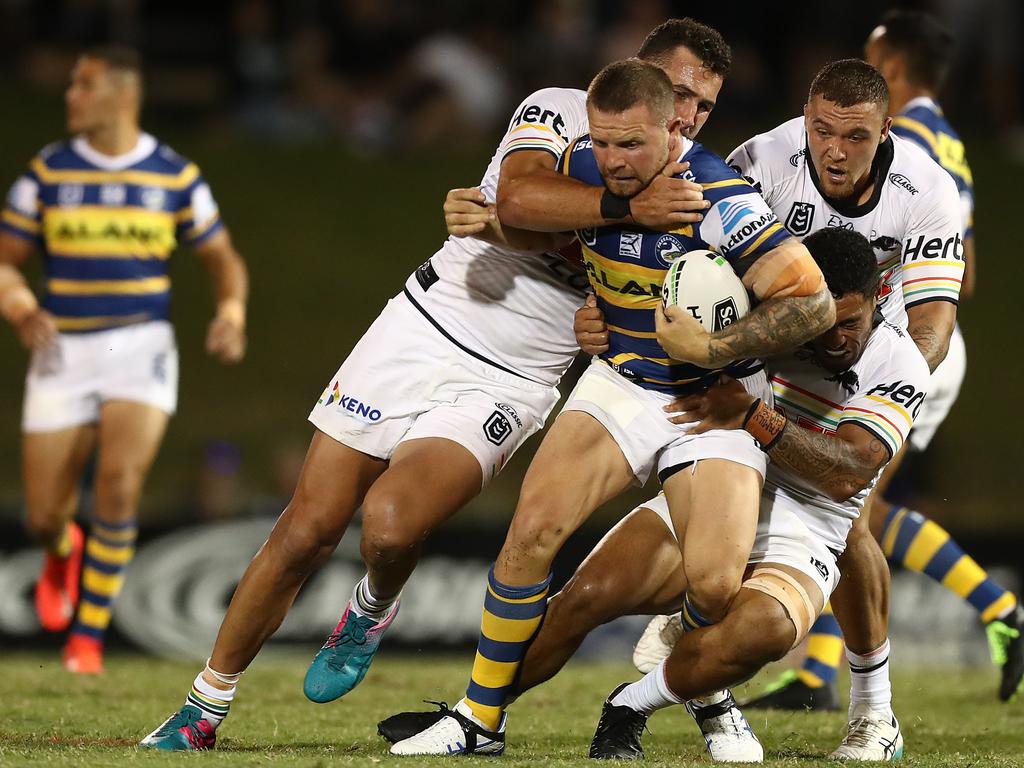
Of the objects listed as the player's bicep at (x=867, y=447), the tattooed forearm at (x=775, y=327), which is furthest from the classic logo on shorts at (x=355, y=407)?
the player's bicep at (x=867, y=447)

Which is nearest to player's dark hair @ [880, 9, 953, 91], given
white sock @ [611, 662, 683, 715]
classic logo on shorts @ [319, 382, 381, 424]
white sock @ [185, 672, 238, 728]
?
classic logo on shorts @ [319, 382, 381, 424]

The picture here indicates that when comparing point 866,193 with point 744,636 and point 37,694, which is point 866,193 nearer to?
point 744,636

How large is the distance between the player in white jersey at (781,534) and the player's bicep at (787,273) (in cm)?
28

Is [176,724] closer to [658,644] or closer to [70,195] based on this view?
[658,644]

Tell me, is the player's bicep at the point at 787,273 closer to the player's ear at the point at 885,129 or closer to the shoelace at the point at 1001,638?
the player's ear at the point at 885,129

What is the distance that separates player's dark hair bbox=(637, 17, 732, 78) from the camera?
5551 mm

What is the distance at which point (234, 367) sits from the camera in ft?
43.7

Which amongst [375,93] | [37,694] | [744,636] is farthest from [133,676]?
[375,93]

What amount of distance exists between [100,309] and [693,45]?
3935mm

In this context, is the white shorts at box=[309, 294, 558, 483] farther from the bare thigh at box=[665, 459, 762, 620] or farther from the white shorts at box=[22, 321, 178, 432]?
the white shorts at box=[22, 321, 178, 432]

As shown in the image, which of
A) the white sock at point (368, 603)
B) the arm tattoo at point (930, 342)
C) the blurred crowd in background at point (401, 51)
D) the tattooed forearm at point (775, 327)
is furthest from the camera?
the blurred crowd in background at point (401, 51)

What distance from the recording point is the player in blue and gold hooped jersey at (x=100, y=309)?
8.05 metres

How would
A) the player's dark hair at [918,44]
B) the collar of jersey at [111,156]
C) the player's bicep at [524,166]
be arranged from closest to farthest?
the player's bicep at [524,166] < the player's dark hair at [918,44] < the collar of jersey at [111,156]

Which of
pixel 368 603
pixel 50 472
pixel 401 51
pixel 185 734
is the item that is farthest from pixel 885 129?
pixel 401 51
